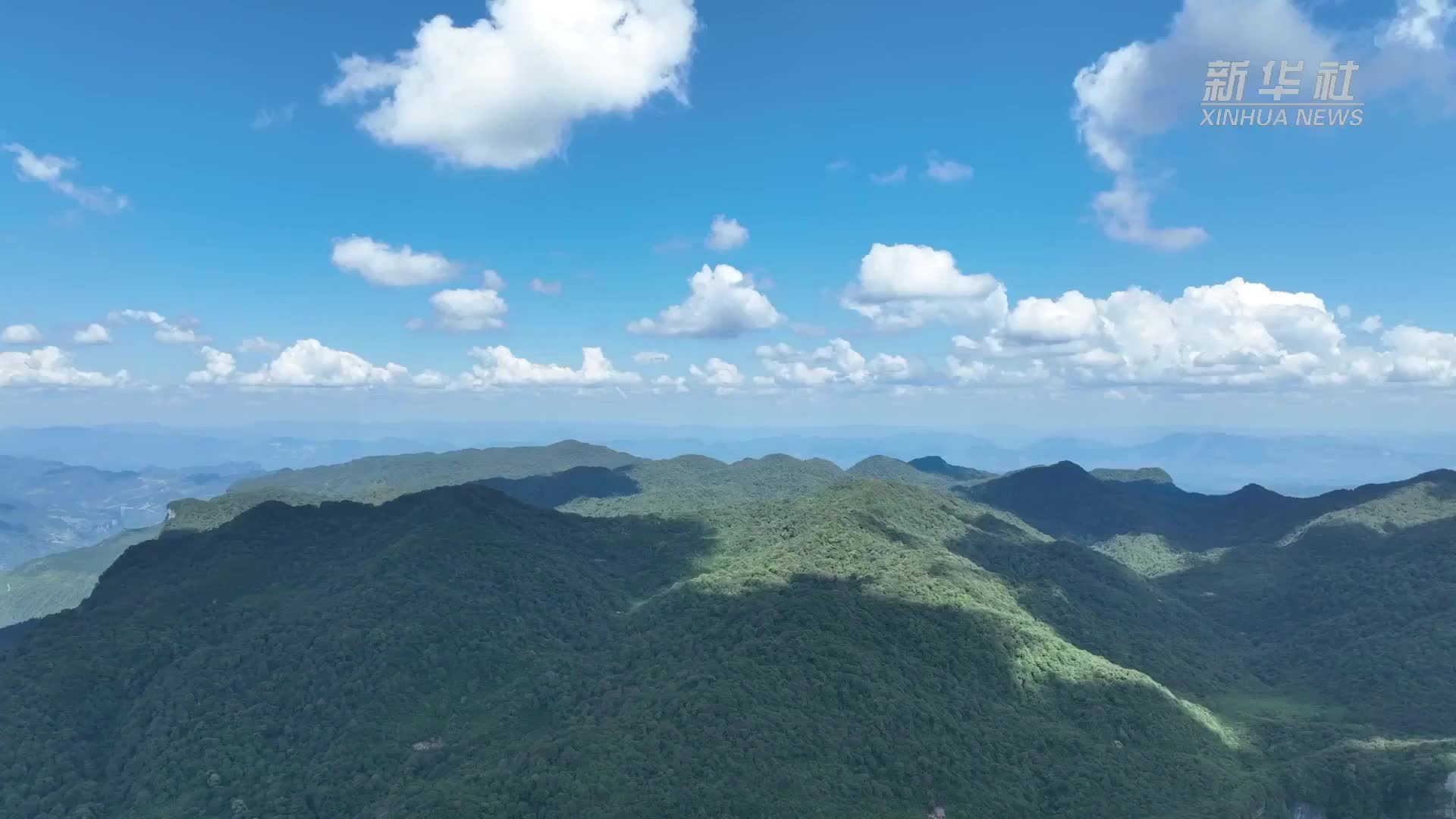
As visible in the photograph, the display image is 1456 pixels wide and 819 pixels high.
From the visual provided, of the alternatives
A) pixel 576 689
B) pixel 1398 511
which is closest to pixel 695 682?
pixel 576 689

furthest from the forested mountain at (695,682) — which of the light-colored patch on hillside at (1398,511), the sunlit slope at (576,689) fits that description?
the light-colored patch on hillside at (1398,511)

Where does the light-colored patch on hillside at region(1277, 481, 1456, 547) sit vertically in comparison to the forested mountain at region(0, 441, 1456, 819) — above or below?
above

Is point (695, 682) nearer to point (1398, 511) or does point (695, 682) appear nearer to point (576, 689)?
point (576, 689)

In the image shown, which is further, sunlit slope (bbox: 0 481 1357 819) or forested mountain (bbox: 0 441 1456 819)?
forested mountain (bbox: 0 441 1456 819)

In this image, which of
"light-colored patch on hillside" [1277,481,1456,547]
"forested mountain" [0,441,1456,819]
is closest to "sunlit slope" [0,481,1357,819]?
"forested mountain" [0,441,1456,819]

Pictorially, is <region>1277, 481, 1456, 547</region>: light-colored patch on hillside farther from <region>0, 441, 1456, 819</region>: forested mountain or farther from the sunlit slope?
the sunlit slope

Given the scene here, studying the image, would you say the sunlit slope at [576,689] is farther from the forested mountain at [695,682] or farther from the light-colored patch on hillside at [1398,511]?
the light-colored patch on hillside at [1398,511]
